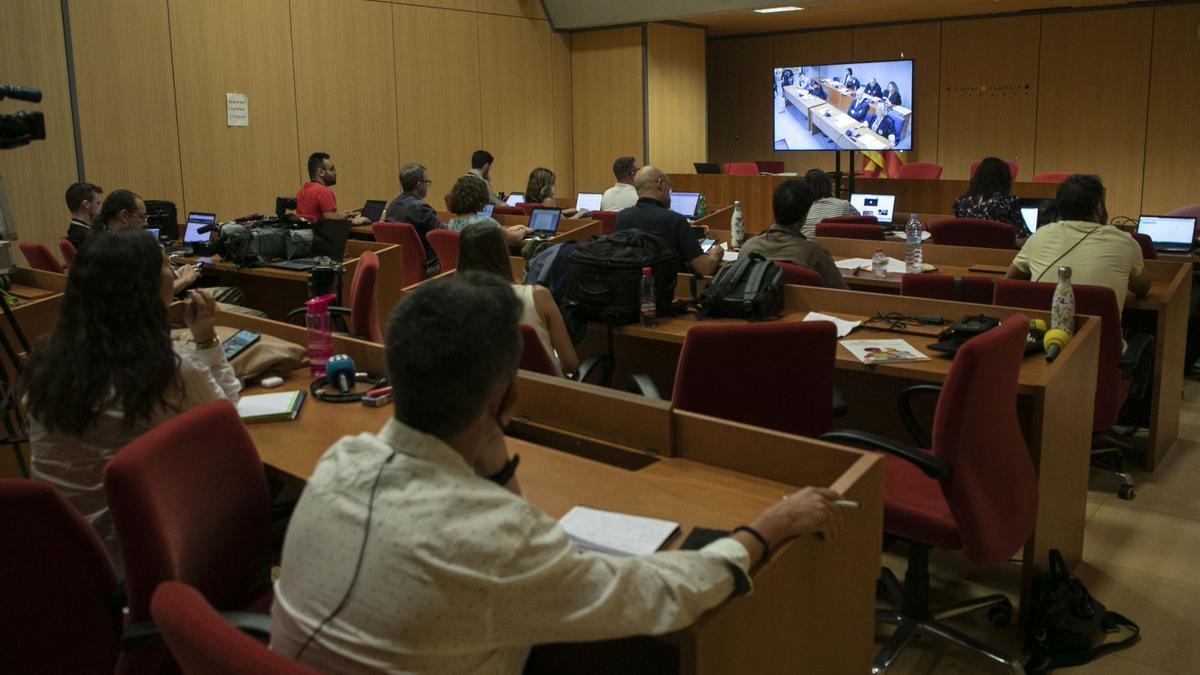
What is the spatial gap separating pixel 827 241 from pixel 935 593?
119 inches

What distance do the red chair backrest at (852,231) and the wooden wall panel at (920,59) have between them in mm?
6717

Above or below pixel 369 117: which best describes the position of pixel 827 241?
below

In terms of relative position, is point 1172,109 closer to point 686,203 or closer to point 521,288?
point 686,203

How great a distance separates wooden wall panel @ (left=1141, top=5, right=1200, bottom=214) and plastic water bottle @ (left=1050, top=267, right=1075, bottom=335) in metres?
8.58

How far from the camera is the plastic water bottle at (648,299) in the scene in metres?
3.82

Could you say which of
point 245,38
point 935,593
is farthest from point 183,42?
point 935,593

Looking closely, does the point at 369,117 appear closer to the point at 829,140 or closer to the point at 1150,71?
the point at 829,140

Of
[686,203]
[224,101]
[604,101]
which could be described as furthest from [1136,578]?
[604,101]

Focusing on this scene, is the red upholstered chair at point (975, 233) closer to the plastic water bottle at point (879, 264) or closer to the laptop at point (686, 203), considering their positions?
the plastic water bottle at point (879, 264)

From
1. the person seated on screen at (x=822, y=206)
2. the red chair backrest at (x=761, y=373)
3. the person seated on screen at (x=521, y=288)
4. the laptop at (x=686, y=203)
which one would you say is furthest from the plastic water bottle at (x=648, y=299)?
the laptop at (x=686, y=203)

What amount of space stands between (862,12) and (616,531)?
10.5 metres

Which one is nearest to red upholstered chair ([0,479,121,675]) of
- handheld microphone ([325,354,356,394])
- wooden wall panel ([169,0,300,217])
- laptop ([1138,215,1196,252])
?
handheld microphone ([325,354,356,394])

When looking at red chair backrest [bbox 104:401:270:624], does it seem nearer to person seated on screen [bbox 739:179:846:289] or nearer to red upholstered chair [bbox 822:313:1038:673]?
red upholstered chair [bbox 822:313:1038:673]

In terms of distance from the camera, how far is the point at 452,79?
34.9ft
